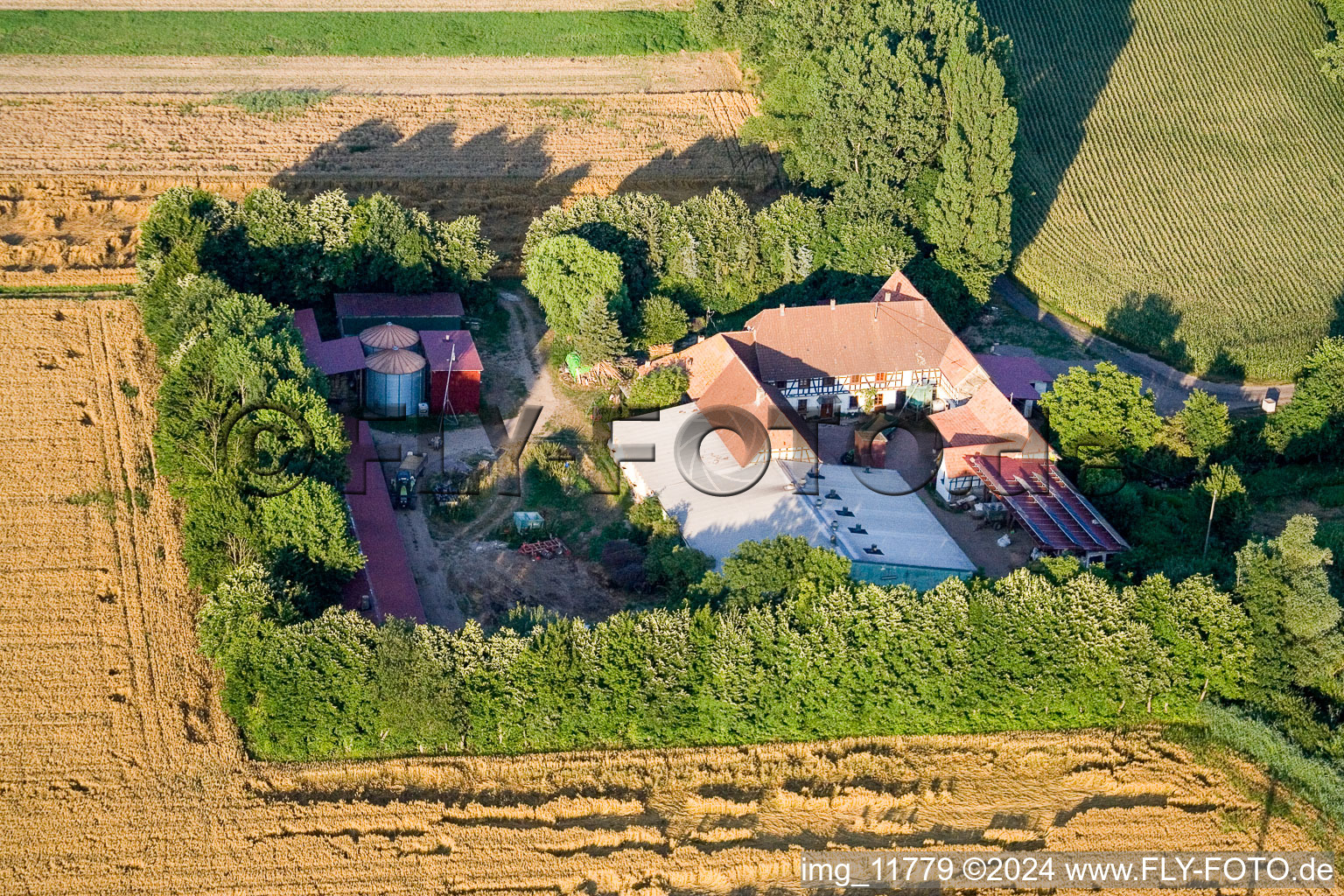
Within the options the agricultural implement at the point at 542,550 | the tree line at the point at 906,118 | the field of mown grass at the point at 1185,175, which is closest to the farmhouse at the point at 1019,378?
the tree line at the point at 906,118

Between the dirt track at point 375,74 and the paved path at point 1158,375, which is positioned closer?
the paved path at point 1158,375

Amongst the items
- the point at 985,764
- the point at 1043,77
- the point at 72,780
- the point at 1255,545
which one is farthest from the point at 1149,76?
the point at 72,780

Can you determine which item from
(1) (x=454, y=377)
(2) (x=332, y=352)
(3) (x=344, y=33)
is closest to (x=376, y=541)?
(1) (x=454, y=377)

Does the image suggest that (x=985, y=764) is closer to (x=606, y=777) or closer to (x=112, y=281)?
(x=606, y=777)

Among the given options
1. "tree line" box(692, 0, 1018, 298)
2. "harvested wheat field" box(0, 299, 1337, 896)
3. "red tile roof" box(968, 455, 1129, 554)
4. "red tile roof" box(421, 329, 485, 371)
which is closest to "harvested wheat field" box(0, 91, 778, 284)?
"tree line" box(692, 0, 1018, 298)

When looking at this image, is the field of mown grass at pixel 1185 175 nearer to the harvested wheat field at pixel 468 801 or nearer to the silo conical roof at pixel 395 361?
the harvested wheat field at pixel 468 801

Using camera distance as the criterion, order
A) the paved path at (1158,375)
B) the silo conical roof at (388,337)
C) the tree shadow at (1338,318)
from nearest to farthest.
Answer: the silo conical roof at (388,337), the paved path at (1158,375), the tree shadow at (1338,318)

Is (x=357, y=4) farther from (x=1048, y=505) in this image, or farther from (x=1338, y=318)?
(x=1338, y=318)

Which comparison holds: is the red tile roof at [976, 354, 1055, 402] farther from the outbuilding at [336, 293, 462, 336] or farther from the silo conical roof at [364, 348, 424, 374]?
the silo conical roof at [364, 348, 424, 374]
